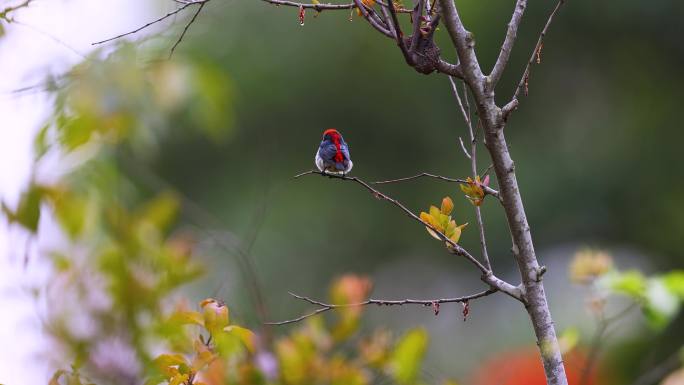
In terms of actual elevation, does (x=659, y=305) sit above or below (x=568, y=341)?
above

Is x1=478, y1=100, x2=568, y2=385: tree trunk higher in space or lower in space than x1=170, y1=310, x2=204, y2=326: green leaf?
higher

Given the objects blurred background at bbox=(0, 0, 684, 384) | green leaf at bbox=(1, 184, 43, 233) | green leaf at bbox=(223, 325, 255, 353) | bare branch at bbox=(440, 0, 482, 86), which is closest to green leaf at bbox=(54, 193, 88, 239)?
green leaf at bbox=(1, 184, 43, 233)

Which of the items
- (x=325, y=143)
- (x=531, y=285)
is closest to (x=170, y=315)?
(x=531, y=285)

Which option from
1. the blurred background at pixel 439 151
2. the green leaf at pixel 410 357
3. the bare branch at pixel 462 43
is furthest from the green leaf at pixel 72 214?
the blurred background at pixel 439 151

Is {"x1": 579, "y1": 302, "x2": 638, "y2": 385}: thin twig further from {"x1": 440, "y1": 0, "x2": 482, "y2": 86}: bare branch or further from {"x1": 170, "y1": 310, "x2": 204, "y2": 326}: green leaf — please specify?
{"x1": 170, "y1": 310, "x2": 204, "y2": 326}: green leaf

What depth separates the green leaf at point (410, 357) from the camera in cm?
215

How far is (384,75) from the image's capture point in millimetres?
11289

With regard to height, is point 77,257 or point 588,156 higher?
point 588,156

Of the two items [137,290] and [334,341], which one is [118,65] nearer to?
[137,290]

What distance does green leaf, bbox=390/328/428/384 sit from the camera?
2150 mm

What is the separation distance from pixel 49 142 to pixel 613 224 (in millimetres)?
10182

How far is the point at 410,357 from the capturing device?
86.3 inches

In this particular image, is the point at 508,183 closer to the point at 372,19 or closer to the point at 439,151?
the point at 372,19

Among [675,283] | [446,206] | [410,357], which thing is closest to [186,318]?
[446,206]
